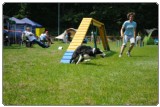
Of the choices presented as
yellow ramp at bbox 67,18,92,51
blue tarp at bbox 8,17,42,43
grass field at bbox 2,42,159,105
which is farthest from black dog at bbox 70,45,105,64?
blue tarp at bbox 8,17,42,43

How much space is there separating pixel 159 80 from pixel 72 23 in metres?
23.0

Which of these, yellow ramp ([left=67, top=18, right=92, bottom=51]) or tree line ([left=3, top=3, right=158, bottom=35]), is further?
tree line ([left=3, top=3, right=158, bottom=35])

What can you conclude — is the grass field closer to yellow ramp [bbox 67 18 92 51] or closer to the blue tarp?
yellow ramp [bbox 67 18 92 51]

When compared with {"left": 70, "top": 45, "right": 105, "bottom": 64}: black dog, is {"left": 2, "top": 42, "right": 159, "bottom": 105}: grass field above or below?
below

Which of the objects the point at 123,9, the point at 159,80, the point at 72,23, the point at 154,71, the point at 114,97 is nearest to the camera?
the point at 114,97

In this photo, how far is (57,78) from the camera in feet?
18.3

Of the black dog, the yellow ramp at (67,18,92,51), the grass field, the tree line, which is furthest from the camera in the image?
the tree line

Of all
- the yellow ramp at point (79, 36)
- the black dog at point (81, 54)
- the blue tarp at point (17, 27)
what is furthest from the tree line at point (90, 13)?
the black dog at point (81, 54)

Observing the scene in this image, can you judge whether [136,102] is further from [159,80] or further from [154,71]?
[154,71]

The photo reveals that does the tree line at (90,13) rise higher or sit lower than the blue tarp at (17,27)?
higher

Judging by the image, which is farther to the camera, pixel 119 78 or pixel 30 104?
pixel 119 78

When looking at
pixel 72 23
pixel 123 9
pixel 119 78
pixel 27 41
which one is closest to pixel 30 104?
pixel 119 78

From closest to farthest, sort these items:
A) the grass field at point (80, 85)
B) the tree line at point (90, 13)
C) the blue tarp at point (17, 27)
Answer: the grass field at point (80, 85)
the blue tarp at point (17, 27)
the tree line at point (90, 13)

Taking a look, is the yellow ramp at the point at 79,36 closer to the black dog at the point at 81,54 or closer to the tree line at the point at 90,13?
the black dog at the point at 81,54
